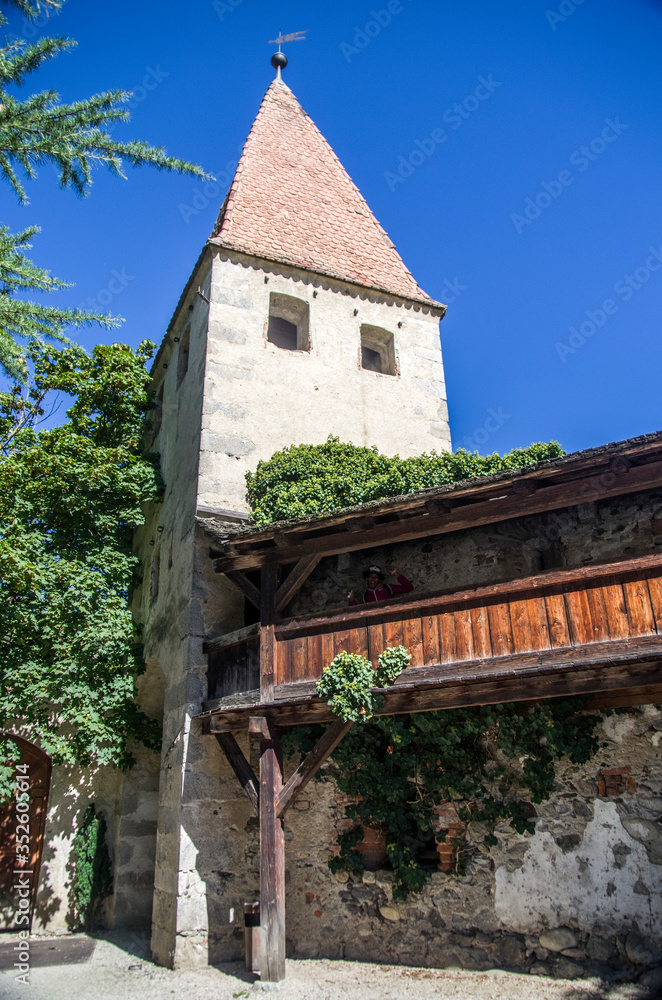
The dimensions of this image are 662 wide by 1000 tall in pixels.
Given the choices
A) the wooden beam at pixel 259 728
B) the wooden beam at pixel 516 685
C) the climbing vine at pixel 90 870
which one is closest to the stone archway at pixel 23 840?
the climbing vine at pixel 90 870

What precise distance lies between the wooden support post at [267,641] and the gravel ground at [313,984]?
2635mm

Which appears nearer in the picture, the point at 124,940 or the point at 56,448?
the point at 124,940

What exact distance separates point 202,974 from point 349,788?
2327 millimetres

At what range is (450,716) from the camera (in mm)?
7457

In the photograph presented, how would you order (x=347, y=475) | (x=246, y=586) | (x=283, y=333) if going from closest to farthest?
(x=246, y=586)
(x=347, y=475)
(x=283, y=333)

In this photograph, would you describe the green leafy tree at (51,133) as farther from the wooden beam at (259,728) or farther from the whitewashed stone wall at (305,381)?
the wooden beam at (259,728)

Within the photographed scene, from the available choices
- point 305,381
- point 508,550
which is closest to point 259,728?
point 508,550

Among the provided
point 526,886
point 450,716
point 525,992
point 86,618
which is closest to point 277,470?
point 86,618

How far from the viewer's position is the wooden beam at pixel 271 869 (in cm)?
685

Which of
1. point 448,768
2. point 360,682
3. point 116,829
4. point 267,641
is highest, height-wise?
point 267,641

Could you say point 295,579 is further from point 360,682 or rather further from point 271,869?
point 271,869

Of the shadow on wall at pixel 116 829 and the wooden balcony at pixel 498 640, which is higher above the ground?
the wooden balcony at pixel 498 640

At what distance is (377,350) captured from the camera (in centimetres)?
1318

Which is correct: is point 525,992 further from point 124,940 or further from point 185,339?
point 185,339
